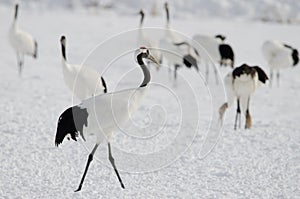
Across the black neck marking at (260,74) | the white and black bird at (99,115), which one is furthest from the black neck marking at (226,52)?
the white and black bird at (99,115)

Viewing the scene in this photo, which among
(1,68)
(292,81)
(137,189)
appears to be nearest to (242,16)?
(292,81)

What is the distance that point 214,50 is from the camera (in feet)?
35.7

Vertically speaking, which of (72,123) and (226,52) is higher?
(226,52)

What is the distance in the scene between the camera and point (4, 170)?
518 cm

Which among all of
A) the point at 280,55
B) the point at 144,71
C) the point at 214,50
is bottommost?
the point at 144,71

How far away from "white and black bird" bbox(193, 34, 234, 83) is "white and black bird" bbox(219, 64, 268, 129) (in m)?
3.20

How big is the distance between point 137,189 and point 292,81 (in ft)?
24.1

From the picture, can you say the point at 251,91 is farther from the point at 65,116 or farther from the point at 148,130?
the point at 65,116

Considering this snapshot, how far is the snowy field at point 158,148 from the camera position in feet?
16.1

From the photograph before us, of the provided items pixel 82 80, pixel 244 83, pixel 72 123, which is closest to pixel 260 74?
pixel 244 83

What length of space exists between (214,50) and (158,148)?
16.5 ft

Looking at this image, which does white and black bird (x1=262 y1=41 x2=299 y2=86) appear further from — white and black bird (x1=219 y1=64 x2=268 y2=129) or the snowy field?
white and black bird (x1=219 y1=64 x2=268 y2=129)

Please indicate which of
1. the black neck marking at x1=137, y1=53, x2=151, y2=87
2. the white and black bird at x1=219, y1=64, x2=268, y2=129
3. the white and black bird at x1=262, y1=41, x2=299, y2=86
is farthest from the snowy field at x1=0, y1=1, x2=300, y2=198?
the black neck marking at x1=137, y1=53, x2=151, y2=87

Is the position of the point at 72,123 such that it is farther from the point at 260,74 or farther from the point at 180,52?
the point at 180,52
